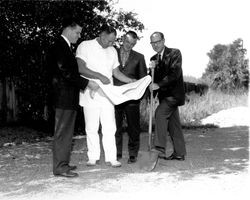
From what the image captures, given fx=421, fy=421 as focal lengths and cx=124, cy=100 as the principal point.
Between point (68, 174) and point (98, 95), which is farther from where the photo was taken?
point (98, 95)

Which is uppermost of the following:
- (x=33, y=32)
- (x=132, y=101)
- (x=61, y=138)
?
(x=33, y=32)

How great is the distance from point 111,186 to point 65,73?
1.66 meters

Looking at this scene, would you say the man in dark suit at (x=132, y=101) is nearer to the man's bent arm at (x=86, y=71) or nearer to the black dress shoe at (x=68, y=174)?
the man's bent arm at (x=86, y=71)

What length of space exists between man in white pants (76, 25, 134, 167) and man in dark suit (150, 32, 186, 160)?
85 centimetres

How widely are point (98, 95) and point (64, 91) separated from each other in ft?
2.45

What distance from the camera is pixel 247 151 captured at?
823 centimetres

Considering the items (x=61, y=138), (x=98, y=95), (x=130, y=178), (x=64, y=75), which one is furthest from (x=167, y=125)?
(x=64, y=75)

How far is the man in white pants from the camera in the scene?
21.1 feet

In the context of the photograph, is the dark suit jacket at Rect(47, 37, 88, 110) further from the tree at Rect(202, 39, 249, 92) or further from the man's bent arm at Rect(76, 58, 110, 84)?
the tree at Rect(202, 39, 249, 92)

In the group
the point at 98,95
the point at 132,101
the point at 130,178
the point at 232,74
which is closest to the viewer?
the point at 130,178

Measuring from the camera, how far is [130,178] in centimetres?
571

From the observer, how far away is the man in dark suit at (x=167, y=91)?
6957mm

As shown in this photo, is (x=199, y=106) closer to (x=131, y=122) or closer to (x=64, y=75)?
(x=131, y=122)

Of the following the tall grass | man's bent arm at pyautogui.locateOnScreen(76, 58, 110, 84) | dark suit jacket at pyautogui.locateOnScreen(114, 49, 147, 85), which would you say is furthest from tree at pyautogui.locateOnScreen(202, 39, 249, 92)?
man's bent arm at pyautogui.locateOnScreen(76, 58, 110, 84)
